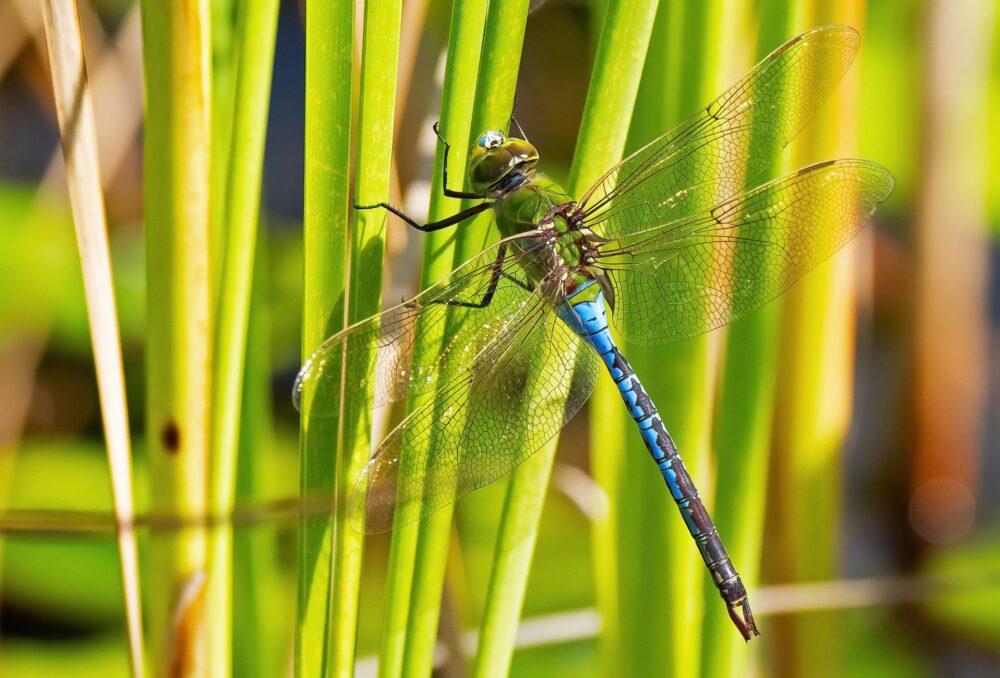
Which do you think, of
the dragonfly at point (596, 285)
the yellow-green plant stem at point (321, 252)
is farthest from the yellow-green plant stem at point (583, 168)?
the yellow-green plant stem at point (321, 252)

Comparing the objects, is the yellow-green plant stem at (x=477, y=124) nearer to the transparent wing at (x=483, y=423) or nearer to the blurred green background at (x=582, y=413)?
the transparent wing at (x=483, y=423)

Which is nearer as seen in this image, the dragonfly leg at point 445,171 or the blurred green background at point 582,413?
the dragonfly leg at point 445,171

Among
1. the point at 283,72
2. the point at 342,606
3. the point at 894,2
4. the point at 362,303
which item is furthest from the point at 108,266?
the point at 894,2

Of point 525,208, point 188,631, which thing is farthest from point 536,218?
point 188,631

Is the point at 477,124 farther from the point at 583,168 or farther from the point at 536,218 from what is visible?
the point at 536,218

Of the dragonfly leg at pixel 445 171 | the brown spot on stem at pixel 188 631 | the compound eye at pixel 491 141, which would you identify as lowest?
the brown spot on stem at pixel 188 631

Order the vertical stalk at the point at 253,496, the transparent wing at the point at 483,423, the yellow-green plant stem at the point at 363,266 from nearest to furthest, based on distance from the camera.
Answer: the yellow-green plant stem at the point at 363,266 → the transparent wing at the point at 483,423 → the vertical stalk at the point at 253,496
